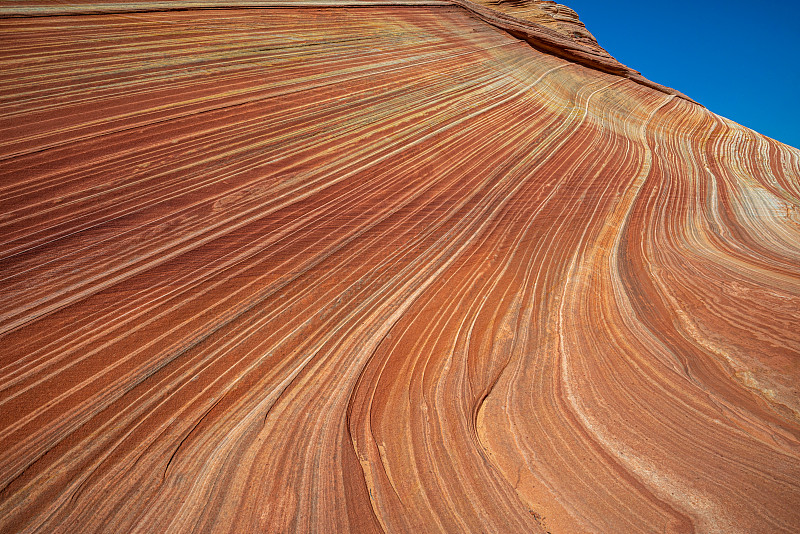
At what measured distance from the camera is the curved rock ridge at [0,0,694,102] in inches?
112

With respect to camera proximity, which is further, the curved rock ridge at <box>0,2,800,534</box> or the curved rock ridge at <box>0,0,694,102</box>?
the curved rock ridge at <box>0,0,694,102</box>

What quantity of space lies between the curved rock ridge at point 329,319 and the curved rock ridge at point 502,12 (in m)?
0.13

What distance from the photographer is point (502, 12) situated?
9797mm

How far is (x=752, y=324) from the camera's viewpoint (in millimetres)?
2092

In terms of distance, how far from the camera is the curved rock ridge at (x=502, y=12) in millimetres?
2852

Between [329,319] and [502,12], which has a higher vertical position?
[502,12]

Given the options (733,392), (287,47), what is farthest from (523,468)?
(287,47)

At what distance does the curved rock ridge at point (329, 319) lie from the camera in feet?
4.39

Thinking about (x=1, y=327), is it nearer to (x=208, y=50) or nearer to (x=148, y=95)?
(x=148, y=95)

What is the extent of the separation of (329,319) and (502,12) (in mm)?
10497

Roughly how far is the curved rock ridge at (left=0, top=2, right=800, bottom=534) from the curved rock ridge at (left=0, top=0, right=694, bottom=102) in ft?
0.43

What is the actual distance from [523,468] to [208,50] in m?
3.64

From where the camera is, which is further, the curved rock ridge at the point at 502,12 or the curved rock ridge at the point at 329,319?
the curved rock ridge at the point at 502,12

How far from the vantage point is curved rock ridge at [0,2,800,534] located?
134 cm
